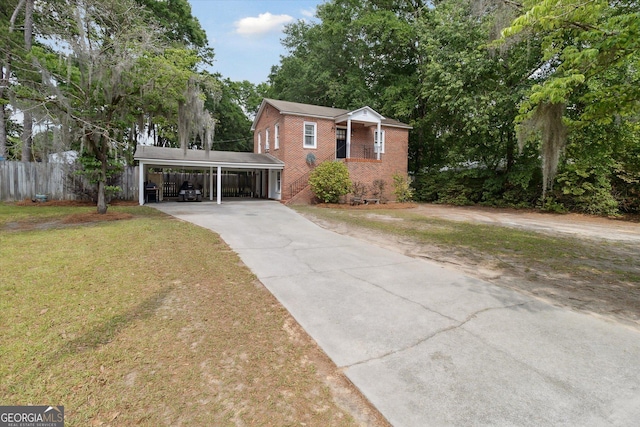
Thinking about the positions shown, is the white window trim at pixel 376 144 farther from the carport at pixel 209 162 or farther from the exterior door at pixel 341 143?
the carport at pixel 209 162

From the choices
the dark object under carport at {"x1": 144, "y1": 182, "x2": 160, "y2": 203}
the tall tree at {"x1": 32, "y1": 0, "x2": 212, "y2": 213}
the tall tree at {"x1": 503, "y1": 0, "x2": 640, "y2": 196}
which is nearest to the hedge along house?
the tall tree at {"x1": 32, "y1": 0, "x2": 212, "y2": 213}

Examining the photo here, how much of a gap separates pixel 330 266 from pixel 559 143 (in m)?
5.31

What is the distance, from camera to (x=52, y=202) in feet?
47.7

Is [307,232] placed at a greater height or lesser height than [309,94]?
lesser

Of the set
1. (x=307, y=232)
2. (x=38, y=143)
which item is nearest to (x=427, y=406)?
(x=307, y=232)

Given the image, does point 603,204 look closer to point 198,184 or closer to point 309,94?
point 309,94

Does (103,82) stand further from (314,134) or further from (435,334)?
(314,134)

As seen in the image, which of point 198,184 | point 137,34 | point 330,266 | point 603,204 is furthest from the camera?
point 198,184

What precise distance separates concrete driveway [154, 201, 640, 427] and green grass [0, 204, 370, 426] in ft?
1.39

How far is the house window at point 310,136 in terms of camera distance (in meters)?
18.6

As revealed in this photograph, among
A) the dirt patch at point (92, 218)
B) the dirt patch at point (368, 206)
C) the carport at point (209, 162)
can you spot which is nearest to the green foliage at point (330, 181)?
the dirt patch at point (368, 206)

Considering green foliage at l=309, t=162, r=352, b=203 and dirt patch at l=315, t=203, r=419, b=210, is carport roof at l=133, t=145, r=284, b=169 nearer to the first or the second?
green foliage at l=309, t=162, r=352, b=203

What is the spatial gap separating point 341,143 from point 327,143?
195 centimetres

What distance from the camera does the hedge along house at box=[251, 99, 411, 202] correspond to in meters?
18.0
